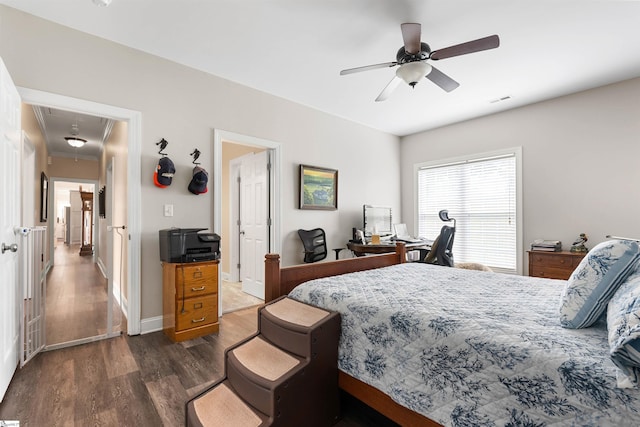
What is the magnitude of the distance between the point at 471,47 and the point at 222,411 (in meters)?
2.83

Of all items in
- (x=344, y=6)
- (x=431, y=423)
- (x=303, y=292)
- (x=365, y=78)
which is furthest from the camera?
(x=365, y=78)

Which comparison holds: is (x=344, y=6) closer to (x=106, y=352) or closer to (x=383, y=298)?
(x=383, y=298)

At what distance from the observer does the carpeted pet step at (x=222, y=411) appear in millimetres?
1339

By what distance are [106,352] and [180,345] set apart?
561mm

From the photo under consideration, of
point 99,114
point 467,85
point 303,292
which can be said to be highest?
point 467,85

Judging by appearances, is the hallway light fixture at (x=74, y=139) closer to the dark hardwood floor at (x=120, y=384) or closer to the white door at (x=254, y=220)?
the white door at (x=254, y=220)

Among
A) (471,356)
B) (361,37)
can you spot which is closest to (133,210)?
(361,37)

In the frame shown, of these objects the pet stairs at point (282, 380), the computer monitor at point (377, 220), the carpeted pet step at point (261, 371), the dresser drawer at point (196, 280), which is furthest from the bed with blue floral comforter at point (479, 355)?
the computer monitor at point (377, 220)

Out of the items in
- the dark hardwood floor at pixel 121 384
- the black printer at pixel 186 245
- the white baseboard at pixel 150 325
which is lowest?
the dark hardwood floor at pixel 121 384

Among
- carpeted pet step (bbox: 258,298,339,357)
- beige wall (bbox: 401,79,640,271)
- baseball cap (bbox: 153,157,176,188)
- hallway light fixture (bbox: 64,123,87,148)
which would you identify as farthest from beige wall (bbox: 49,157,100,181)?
beige wall (bbox: 401,79,640,271)

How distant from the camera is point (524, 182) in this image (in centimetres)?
430

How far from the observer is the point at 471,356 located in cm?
115

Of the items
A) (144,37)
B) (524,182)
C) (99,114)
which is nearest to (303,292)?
(99,114)

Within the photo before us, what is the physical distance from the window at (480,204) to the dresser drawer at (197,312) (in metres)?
4.10
